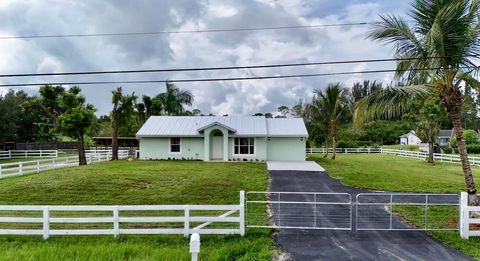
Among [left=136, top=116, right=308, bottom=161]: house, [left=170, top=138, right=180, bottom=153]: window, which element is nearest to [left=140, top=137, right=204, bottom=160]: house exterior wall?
[left=136, top=116, right=308, bottom=161]: house

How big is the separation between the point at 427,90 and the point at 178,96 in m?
34.4

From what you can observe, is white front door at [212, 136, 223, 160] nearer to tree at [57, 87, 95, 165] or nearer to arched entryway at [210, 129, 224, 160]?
arched entryway at [210, 129, 224, 160]

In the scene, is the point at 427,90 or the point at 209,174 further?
the point at 209,174

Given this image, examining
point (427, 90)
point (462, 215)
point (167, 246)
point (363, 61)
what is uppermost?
point (363, 61)

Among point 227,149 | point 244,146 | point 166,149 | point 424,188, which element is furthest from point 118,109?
point 424,188

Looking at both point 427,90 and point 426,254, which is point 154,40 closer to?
point 427,90

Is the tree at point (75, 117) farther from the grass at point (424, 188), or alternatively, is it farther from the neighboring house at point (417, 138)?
the neighboring house at point (417, 138)

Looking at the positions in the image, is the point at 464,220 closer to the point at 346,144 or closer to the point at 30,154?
the point at 346,144

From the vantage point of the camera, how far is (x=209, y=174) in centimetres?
1795

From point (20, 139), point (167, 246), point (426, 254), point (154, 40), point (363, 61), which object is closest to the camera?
point (426, 254)

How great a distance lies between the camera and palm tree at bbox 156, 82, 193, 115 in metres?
39.1

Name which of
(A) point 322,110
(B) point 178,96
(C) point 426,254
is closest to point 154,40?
(C) point 426,254

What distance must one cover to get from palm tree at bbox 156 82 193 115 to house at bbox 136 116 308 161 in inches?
452

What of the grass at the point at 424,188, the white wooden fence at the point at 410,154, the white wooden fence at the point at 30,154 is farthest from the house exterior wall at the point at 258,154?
the white wooden fence at the point at 30,154
